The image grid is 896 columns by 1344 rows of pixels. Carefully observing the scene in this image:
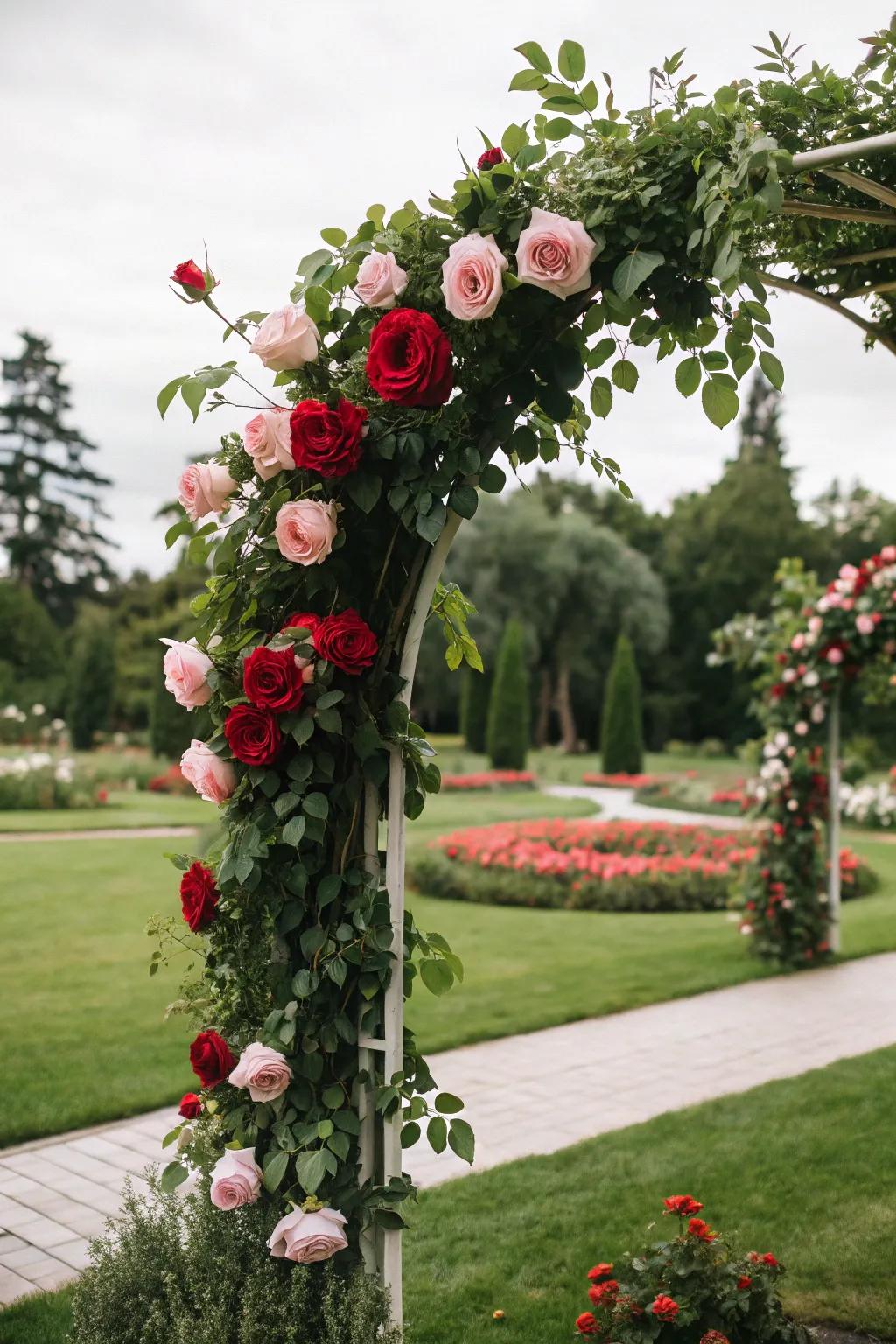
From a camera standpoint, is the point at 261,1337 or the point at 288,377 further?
the point at 288,377

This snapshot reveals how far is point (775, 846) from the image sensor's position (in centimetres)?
783

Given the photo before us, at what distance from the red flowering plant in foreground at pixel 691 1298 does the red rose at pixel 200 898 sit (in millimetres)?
1254

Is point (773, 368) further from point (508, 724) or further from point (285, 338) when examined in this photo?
point (508, 724)

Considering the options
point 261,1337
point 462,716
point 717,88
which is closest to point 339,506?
point 717,88

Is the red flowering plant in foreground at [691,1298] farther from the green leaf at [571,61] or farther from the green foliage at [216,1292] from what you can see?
the green leaf at [571,61]

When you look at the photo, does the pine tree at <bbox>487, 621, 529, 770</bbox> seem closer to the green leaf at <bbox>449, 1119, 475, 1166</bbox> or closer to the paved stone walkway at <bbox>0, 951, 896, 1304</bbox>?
the paved stone walkway at <bbox>0, 951, 896, 1304</bbox>

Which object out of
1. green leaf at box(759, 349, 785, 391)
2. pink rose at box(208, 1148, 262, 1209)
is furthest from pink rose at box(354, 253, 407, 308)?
pink rose at box(208, 1148, 262, 1209)

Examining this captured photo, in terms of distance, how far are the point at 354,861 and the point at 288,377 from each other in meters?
1.08

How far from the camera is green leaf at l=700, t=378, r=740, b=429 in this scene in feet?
→ 7.46

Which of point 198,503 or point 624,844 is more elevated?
point 198,503

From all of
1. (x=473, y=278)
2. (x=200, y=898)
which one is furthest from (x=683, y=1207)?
(x=473, y=278)

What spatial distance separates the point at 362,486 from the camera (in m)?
2.41

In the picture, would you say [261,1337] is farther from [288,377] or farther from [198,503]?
[288,377]

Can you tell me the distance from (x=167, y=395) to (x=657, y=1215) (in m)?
3.03
